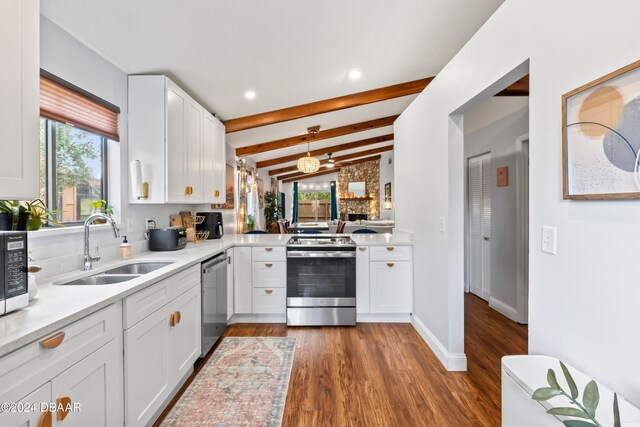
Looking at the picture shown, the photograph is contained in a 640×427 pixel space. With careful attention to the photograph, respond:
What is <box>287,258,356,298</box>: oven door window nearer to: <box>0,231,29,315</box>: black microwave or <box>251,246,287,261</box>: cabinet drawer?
<box>251,246,287,261</box>: cabinet drawer

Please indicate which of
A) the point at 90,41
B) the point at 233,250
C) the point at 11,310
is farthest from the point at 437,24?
the point at 11,310

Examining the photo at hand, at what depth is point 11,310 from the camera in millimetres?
1142

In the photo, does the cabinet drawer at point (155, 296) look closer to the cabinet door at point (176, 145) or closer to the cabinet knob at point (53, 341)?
the cabinet knob at point (53, 341)

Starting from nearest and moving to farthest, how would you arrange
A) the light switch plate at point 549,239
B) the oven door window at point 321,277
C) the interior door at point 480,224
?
the light switch plate at point 549,239, the oven door window at point 321,277, the interior door at point 480,224

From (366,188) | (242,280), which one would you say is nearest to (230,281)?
(242,280)

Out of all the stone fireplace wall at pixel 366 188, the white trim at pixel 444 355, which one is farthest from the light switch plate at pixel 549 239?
the stone fireplace wall at pixel 366 188

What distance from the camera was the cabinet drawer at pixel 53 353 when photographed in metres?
0.91

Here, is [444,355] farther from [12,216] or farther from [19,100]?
[19,100]

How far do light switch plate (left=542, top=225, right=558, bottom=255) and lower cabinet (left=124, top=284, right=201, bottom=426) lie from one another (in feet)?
6.69

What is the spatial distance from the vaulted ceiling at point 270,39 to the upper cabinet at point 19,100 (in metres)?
0.69

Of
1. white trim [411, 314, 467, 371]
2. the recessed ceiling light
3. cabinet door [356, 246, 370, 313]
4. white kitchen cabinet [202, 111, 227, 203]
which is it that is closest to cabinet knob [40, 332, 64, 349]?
white kitchen cabinet [202, 111, 227, 203]

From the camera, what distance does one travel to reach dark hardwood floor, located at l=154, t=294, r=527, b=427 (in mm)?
1850

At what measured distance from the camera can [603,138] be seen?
1063mm

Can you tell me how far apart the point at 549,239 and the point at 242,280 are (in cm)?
278
